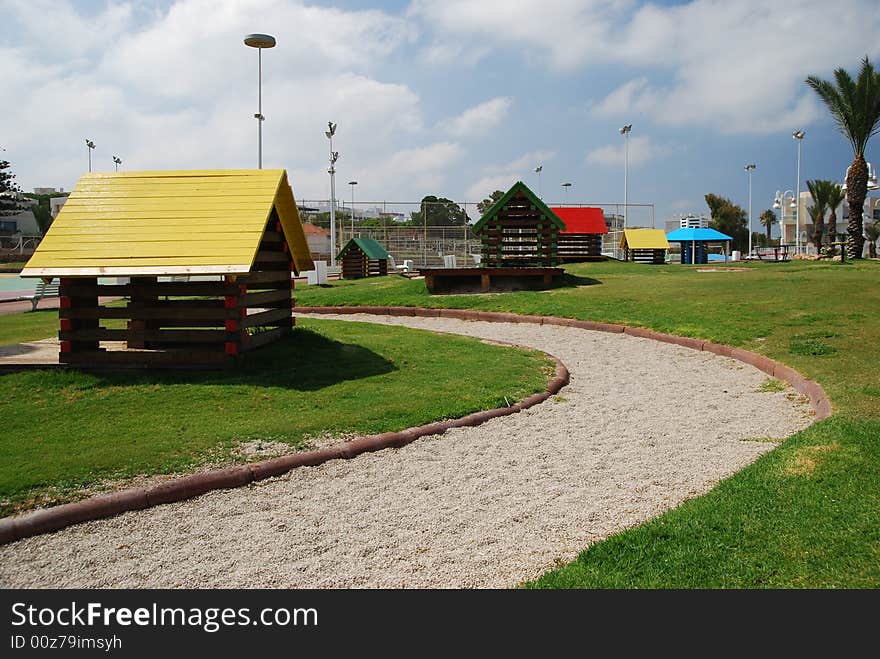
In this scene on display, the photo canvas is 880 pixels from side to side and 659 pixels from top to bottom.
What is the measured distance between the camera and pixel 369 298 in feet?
76.3

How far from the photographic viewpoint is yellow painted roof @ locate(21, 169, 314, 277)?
9.96 metres

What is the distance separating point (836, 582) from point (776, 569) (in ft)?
0.99

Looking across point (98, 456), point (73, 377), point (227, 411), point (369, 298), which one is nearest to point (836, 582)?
point (98, 456)

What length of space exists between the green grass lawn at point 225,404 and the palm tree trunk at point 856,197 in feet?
100

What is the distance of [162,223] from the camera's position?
1072 centimetres

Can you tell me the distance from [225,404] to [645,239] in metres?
39.6

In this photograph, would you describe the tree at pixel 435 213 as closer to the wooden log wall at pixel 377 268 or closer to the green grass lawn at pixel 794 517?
the wooden log wall at pixel 377 268

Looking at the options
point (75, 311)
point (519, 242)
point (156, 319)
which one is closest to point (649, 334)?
point (156, 319)

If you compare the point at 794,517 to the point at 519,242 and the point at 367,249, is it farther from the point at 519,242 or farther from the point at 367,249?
the point at 367,249

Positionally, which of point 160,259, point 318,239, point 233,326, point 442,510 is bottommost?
point 442,510

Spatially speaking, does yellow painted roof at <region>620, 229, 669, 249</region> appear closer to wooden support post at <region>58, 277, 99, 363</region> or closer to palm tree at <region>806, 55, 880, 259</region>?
palm tree at <region>806, 55, 880, 259</region>

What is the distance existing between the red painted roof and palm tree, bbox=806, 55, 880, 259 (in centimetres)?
1190

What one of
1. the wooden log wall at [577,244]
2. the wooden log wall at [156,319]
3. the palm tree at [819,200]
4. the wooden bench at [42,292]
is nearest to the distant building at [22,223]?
the wooden log wall at [577,244]

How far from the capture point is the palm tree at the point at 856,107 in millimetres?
34375
